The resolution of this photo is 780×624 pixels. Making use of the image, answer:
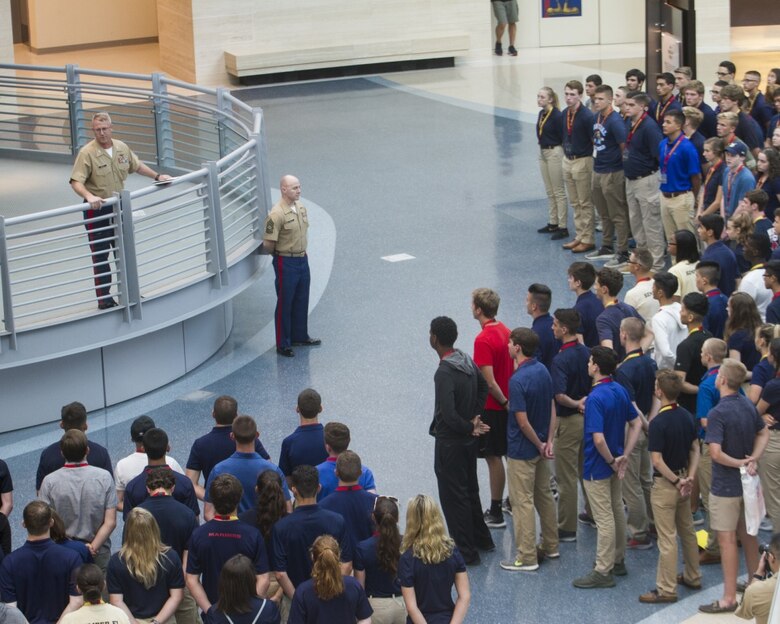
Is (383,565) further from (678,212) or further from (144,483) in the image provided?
(678,212)

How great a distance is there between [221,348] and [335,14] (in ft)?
47.2

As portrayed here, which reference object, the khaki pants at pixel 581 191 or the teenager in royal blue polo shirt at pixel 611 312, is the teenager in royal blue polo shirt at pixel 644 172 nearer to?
the khaki pants at pixel 581 191

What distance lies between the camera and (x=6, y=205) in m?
14.6

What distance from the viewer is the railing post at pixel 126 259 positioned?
9.91 metres

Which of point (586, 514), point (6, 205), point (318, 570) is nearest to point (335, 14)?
point (6, 205)

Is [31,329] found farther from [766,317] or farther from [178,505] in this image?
[766,317]

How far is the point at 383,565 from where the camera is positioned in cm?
635

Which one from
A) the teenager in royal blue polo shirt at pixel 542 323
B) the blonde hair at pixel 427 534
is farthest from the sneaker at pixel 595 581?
the blonde hair at pixel 427 534

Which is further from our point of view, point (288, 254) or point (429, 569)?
point (288, 254)

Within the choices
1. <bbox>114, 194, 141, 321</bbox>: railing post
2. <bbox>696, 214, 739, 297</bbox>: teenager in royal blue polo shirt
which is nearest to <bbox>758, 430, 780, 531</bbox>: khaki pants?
<bbox>696, 214, 739, 297</bbox>: teenager in royal blue polo shirt

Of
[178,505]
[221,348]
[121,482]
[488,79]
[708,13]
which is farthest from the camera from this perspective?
[708,13]

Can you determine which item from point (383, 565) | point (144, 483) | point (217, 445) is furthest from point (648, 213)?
point (144, 483)

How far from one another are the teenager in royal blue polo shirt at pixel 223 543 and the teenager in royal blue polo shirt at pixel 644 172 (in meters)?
7.53

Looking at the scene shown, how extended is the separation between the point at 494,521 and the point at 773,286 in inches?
99.7
